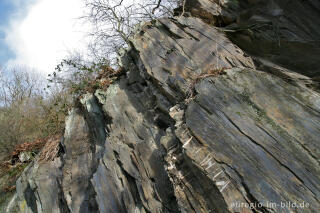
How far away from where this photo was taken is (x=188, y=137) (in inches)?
136

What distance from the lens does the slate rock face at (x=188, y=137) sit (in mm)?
2875

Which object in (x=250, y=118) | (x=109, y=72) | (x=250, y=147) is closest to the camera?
(x=250, y=147)

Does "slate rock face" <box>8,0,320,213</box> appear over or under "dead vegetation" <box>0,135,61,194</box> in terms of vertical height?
under

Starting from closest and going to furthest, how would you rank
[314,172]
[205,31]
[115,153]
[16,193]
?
[314,172]
[115,153]
[205,31]
[16,193]

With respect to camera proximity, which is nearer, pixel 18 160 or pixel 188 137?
pixel 188 137

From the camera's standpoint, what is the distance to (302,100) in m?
3.63

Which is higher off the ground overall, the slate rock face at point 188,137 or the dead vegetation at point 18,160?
the dead vegetation at point 18,160

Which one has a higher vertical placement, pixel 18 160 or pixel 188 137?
pixel 18 160

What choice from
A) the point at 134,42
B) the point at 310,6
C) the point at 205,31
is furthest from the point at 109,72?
the point at 310,6

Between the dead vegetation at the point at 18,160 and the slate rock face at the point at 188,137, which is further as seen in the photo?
the dead vegetation at the point at 18,160

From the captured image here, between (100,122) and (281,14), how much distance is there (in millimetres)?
5969

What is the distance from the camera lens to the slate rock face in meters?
2.88

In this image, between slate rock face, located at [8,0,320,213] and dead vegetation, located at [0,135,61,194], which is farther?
dead vegetation, located at [0,135,61,194]

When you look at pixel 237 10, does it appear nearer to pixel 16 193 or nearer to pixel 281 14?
pixel 281 14
